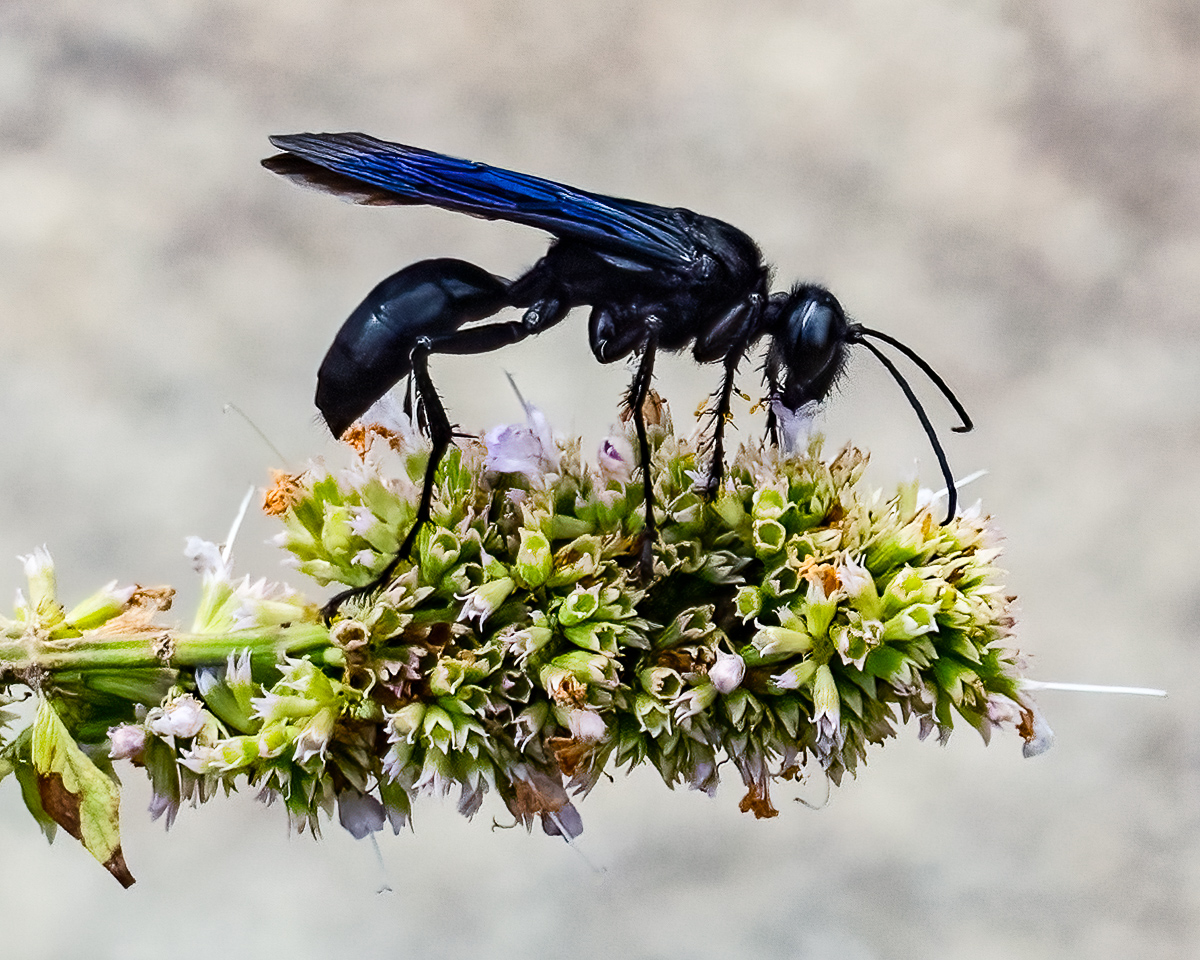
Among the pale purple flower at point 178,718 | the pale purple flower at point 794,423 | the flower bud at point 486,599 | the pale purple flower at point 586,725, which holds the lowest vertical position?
the pale purple flower at point 178,718

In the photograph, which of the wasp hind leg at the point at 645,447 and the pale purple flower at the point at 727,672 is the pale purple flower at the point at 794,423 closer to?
the wasp hind leg at the point at 645,447

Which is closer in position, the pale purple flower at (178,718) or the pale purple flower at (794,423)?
the pale purple flower at (178,718)

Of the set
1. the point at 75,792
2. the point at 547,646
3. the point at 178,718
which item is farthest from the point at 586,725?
the point at 75,792

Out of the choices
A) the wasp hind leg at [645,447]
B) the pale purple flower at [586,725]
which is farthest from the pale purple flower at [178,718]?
the wasp hind leg at [645,447]

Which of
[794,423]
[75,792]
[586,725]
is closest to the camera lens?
[586,725]

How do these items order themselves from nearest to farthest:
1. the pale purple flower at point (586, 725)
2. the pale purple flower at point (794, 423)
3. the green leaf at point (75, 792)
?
1. the pale purple flower at point (586, 725)
2. the green leaf at point (75, 792)
3. the pale purple flower at point (794, 423)

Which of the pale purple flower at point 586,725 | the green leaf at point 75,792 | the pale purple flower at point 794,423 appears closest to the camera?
the pale purple flower at point 586,725

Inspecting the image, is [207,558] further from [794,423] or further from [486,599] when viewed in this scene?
[794,423]

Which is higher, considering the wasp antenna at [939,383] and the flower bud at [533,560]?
the wasp antenna at [939,383]

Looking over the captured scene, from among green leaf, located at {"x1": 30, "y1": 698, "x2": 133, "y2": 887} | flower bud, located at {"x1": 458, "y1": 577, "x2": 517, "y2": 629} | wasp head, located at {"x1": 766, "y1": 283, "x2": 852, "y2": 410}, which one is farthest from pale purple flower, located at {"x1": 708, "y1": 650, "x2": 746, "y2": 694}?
green leaf, located at {"x1": 30, "y1": 698, "x2": 133, "y2": 887}

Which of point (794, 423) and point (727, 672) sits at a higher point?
point (794, 423)
